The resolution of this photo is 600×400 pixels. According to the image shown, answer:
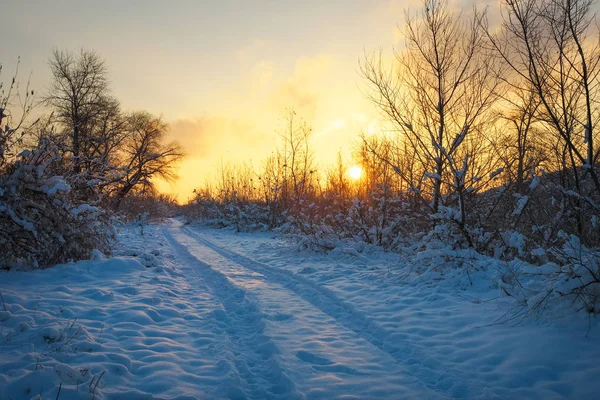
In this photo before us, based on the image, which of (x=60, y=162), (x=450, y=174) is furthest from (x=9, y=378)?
(x=450, y=174)

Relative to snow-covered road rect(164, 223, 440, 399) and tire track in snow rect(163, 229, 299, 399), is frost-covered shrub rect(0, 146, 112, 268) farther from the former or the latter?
tire track in snow rect(163, 229, 299, 399)

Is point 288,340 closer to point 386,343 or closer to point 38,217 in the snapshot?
point 386,343

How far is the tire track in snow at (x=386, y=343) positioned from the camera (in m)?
2.80

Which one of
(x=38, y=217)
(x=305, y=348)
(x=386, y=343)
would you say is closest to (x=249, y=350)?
(x=305, y=348)

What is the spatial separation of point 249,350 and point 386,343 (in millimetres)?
Result: 1588

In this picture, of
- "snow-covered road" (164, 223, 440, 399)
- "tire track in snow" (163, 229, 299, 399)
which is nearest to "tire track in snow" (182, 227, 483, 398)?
"snow-covered road" (164, 223, 440, 399)

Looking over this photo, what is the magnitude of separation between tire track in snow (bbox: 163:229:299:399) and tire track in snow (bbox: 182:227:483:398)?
114 centimetres

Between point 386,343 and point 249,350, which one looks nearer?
point 249,350

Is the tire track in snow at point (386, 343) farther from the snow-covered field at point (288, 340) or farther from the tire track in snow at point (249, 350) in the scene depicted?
the tire track in snow at point (249, 350)

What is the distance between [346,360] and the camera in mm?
3252

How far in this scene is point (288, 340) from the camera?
3.73 m

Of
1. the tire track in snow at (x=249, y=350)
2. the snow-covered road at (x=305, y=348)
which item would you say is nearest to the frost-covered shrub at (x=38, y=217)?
the snow-covered road at (x=305, y=348)

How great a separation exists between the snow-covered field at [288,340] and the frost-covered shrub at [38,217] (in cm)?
49

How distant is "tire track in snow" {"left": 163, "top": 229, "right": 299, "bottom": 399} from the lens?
275 cm
